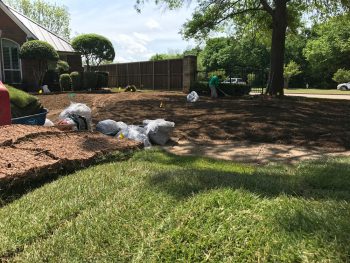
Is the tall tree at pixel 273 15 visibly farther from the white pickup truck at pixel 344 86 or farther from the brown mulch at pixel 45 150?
the white pickup truck at pixel 344 86

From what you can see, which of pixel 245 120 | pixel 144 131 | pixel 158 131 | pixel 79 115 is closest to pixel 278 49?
pixel 245 120

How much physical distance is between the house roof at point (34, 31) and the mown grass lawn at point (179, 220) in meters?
21.3

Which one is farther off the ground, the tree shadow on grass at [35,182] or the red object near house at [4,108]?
the red object near house at [4,108]

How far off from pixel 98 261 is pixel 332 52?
51.5m

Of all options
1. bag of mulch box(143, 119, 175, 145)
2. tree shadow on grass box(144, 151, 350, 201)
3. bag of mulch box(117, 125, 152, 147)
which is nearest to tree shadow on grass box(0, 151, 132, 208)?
tree shadow on grass box(144, 151, 350, 201)

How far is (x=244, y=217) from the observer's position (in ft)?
8.98

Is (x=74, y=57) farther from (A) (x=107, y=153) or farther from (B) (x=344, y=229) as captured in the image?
(B) (x=344, y=229)

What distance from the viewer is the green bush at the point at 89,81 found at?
2312 cm

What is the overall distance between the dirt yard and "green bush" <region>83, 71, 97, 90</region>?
9.25 meters

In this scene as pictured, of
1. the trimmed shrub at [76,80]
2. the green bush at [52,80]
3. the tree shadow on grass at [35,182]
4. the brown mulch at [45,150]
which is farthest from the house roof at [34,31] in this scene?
the tree shadow on grass at [35,182]

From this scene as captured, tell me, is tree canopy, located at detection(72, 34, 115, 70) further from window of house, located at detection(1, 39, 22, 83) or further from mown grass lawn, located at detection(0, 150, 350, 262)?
mown grass lawn, located at detection(0, 150, 350, 262)

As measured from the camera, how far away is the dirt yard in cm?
828

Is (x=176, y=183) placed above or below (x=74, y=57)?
below

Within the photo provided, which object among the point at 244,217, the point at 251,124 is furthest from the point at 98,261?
the point at 251,124
